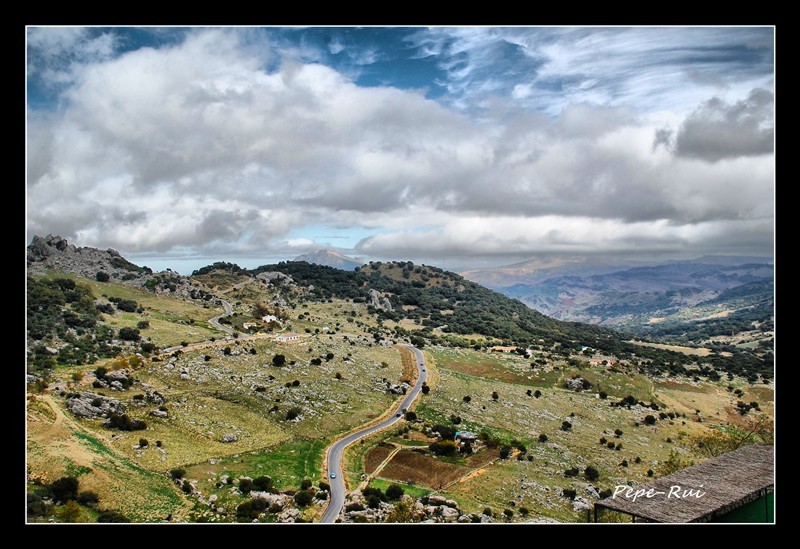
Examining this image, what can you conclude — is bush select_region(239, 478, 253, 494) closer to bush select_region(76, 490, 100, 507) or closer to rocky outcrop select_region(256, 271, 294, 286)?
bush select_region(76, 490, 100, 507)

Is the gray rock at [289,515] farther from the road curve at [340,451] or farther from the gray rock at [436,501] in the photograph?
the gray rock at [436,501]

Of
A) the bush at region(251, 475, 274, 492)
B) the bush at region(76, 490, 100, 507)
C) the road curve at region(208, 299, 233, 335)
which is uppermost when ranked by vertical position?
the road curve at region(208, 299, 233, 335)

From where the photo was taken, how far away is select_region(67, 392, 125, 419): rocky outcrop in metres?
34.8

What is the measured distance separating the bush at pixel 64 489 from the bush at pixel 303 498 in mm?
10564

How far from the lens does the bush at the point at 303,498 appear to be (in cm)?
2828

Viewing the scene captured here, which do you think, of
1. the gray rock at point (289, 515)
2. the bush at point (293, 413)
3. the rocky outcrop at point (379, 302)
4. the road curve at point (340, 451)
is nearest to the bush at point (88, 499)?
the gray rock at point (289, 515)

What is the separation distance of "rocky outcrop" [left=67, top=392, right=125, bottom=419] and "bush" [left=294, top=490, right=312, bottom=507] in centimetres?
1601

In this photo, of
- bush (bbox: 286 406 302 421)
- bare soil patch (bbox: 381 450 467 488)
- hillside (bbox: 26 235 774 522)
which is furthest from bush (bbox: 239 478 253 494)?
bush (bbox: 286 406 302 421)

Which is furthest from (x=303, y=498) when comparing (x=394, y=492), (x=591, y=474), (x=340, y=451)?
(x=591, y=474)

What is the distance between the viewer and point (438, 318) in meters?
113

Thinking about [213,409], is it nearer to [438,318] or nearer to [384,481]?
[384,481]
